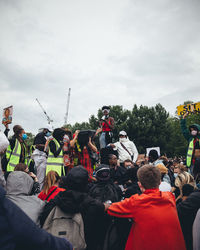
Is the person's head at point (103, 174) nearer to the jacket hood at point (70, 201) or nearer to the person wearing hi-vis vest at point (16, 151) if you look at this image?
the jacket hood at point (70, 201)

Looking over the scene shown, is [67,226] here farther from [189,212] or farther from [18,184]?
[189,212]

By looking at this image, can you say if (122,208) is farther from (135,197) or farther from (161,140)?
(161,140)

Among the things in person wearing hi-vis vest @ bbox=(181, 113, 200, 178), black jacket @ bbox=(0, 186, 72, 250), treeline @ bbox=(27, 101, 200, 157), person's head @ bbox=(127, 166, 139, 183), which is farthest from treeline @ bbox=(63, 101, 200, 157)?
black jacket @ bbox=(0, 186, 72, 250)

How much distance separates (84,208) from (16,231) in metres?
1.37

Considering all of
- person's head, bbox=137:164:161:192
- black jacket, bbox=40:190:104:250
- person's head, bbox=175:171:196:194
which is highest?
person's head, bbox=137:164:161:192

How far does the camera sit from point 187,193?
134 inches

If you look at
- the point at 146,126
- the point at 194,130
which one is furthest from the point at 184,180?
the point at 146,126

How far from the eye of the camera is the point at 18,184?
273 centimetres

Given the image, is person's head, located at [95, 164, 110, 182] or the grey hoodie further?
person's head, located at [95, 164, 110, 182]

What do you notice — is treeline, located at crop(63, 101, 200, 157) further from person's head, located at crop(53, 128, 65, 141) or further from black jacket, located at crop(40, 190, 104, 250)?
black jacket, located at crop(40, 190, 104, 250)

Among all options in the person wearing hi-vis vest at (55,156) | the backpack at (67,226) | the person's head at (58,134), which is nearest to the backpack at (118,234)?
the backpack at (67,226)

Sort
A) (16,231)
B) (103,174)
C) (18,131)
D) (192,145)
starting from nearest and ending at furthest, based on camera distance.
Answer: (16,231) < (103,174) < (18,131) < (192,145)

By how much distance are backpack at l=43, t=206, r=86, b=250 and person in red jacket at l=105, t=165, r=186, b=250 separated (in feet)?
1.47

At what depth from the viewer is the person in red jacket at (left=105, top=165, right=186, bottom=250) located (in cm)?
257
